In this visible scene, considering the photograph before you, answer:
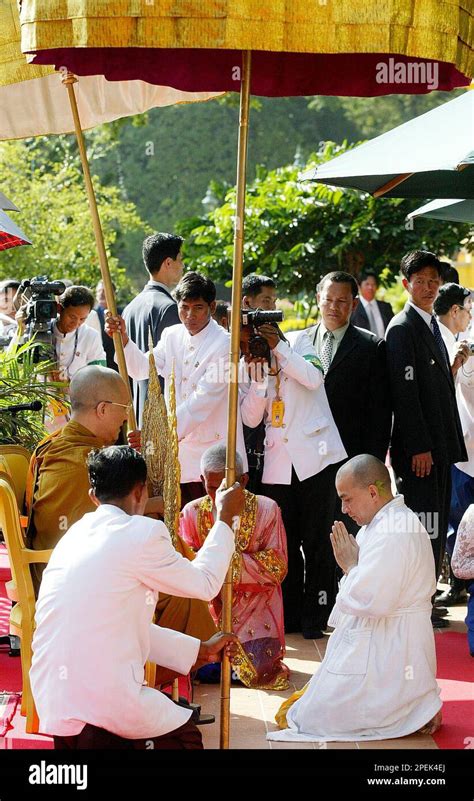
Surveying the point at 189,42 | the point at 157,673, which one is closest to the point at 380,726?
the point at 157,673

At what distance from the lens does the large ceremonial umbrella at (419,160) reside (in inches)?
217

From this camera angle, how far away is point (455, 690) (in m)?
5.88

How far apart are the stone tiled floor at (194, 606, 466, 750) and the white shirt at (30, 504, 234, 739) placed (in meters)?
1.06

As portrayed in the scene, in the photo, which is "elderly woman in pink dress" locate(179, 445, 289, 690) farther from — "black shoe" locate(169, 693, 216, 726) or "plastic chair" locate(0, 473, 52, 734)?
"plastic chair" locate(0, 473, 52, 734)

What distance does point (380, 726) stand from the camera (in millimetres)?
5148

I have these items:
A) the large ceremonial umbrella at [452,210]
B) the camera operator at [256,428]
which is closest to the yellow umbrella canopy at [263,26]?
the camera operator at [256,428]

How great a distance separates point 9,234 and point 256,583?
11.1 ft

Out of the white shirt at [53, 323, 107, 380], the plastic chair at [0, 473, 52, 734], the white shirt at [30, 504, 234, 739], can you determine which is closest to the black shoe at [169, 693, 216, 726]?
the plastic chair at [0, 473, 52, 734]

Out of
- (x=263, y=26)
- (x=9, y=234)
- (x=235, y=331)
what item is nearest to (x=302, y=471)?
(x=235, y=331)

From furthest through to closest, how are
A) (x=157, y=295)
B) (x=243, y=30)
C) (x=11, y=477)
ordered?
(x=157, y=295) → (x=11, y=477) → (x=243, y=30)

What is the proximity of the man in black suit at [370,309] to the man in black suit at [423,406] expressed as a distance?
597 cm

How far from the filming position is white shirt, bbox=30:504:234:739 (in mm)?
4020

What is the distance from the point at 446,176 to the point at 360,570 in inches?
97.8

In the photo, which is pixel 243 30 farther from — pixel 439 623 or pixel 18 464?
pixel 439 623
